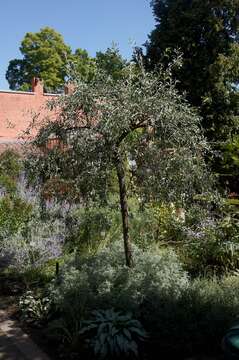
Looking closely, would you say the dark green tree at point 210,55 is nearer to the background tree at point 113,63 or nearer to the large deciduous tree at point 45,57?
the background tree at point 113,63

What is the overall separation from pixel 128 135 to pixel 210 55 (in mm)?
9982

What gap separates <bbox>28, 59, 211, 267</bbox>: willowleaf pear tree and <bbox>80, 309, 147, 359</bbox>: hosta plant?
3.75 ft

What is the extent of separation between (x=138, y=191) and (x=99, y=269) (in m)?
1.02

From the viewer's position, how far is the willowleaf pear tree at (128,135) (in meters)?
4.93

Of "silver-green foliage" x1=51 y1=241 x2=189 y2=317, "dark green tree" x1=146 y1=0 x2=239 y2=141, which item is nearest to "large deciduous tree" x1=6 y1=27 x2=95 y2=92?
"dark green tree" x1=146 y1=0 x2=239 y2=141

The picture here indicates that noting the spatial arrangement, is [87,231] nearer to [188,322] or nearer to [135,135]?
[135,135]

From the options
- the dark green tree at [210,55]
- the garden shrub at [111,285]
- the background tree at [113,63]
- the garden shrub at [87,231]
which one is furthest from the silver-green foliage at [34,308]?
the dark green tree at [210,55]

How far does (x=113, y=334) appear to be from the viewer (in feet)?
13.4

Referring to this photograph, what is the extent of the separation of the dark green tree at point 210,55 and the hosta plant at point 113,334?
1049 centimetres

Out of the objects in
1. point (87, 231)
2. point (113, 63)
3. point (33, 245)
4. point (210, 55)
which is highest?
point (210, 55)

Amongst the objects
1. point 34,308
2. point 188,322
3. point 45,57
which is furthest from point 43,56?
point 188,322

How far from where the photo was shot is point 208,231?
693 cm

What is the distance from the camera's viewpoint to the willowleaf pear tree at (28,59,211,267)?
4926 mm

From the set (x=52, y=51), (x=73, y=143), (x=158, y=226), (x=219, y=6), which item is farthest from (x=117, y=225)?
(x=52, y=51)
